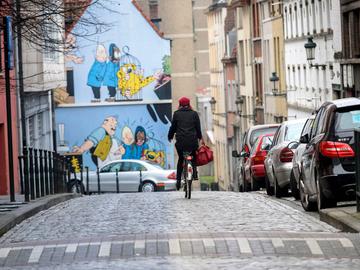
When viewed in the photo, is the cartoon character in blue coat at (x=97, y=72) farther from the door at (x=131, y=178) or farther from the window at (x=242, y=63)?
the door at (x=131, y=178)

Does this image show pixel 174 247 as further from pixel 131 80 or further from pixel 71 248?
pixel 131 80

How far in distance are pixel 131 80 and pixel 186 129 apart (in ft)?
195

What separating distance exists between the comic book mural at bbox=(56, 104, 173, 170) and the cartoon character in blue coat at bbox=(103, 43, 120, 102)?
1.24 metres

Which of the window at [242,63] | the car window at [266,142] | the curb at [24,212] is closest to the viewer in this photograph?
the curb at [24,212]

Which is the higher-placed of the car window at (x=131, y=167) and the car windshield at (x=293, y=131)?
the car windshield at (x=293, y=131)

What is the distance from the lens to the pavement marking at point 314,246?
44.9 ft

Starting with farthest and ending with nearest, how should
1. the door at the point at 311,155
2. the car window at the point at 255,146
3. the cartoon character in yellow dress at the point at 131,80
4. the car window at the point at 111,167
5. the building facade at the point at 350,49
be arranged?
the cartoon character in yellow dress at the point at 131,80
the car window at the point at 111,167
the building facade at the point at 350,49
the car window at the point at 255,146
the door at the point at 311,155

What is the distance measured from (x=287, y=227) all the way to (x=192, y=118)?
734 cm

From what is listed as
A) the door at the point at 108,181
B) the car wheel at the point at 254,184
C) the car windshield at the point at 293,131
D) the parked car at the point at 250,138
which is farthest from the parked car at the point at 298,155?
the door at the point at 108,181

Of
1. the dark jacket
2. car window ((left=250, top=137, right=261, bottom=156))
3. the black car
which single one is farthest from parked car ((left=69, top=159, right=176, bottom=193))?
the black car

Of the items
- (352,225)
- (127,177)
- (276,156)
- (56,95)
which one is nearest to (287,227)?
(352,225)

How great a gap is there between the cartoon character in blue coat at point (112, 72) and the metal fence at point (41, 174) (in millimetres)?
45817

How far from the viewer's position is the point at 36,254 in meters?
14.4

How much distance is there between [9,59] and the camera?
989 inches
